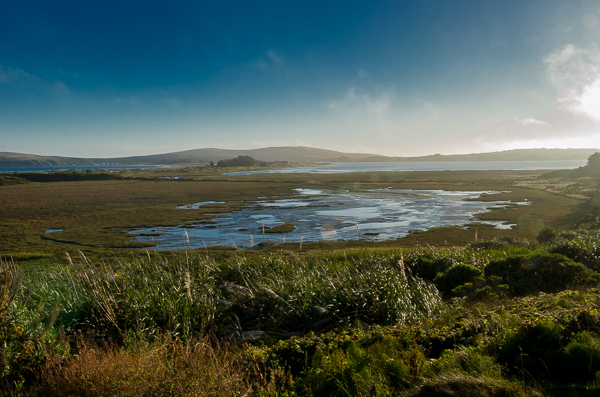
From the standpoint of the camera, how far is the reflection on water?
81.6 feet

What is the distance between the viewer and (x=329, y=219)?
1256 inches

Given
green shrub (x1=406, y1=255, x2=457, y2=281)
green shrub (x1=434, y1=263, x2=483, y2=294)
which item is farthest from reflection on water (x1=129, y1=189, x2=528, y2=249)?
green shrub (x1=434, y1=263, x2=483, y2=294)

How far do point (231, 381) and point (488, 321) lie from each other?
418cm

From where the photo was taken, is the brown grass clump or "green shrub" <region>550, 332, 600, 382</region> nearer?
the brown grass clump

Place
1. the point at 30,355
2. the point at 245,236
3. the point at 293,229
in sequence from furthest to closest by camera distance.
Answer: the point at 293,229 → the point at 245,236 → the point at 30,355

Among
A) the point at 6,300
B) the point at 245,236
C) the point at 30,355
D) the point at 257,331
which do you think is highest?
the point at 6,300

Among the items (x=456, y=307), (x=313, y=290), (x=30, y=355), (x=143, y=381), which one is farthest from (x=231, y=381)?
(x=456, y=307)

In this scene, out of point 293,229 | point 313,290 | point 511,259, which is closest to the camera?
point 313,290

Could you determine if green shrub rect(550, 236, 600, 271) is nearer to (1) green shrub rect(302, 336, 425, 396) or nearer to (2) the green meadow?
(2) the green meadow

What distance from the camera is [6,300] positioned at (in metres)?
5.30

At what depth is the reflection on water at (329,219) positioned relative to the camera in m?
24.9

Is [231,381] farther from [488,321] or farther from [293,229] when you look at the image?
[293,229]

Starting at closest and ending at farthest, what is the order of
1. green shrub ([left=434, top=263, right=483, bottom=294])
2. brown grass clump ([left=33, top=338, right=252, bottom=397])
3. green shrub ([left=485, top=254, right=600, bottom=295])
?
brown grass clump ([left=33, top=338, right=252, bottom=397]), green shrub ([left=485, top=254, right=600, bottom=295]), green shrub ([left=434, top=263, right=483, bottom=294])

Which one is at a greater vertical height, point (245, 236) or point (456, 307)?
point (456, 307)
